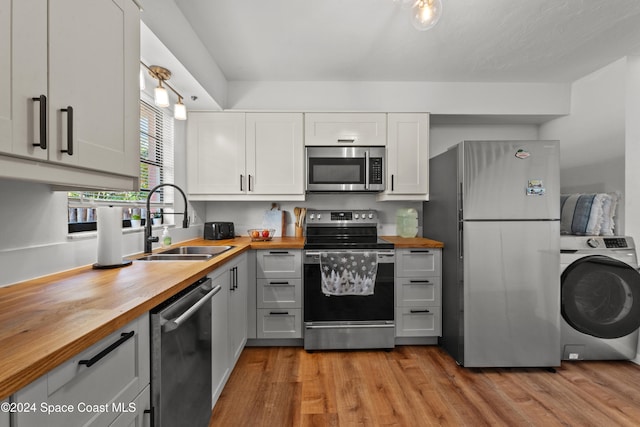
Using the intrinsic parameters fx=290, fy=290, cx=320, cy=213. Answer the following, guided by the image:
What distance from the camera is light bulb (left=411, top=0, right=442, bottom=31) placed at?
1426mm

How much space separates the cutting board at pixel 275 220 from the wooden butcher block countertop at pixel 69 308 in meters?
1.54

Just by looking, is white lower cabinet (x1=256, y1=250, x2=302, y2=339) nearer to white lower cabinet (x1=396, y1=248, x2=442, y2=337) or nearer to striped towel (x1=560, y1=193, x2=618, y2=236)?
white lower cabinet (x1=396, y1=248, x2=442, y2=337)

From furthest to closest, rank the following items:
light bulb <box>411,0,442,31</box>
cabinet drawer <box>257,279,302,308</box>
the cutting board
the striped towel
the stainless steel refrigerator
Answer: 1. the cutting board
2. cabinet drawer <box>257,279,302,308</box>
3. the striped towel
4. the stainless steel refrigerator
5. light bulb <box>411,0,442,31</box>

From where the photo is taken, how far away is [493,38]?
2.23 m

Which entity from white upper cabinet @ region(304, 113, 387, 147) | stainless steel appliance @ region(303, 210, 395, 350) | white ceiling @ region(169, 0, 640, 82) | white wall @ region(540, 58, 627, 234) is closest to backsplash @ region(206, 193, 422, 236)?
white upper cabinet @ region(304, 113, 387, 147)

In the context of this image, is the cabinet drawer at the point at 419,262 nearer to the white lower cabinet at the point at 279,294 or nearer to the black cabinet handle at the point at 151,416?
the white lower cabinet at the point at 279,294

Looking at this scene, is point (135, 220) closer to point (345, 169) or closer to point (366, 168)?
point (345, 169)

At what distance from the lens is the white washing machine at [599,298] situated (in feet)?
7.40

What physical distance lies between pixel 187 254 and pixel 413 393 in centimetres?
188

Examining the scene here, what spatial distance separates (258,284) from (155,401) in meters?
1.48

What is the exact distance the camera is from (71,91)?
3.14 ft

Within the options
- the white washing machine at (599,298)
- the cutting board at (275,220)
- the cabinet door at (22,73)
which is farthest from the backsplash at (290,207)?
the cabinet door at (22,73)

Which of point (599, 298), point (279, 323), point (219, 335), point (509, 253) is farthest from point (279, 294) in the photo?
point (599, 298)

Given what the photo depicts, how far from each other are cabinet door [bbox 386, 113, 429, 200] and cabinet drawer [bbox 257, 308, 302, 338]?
4.78ft
